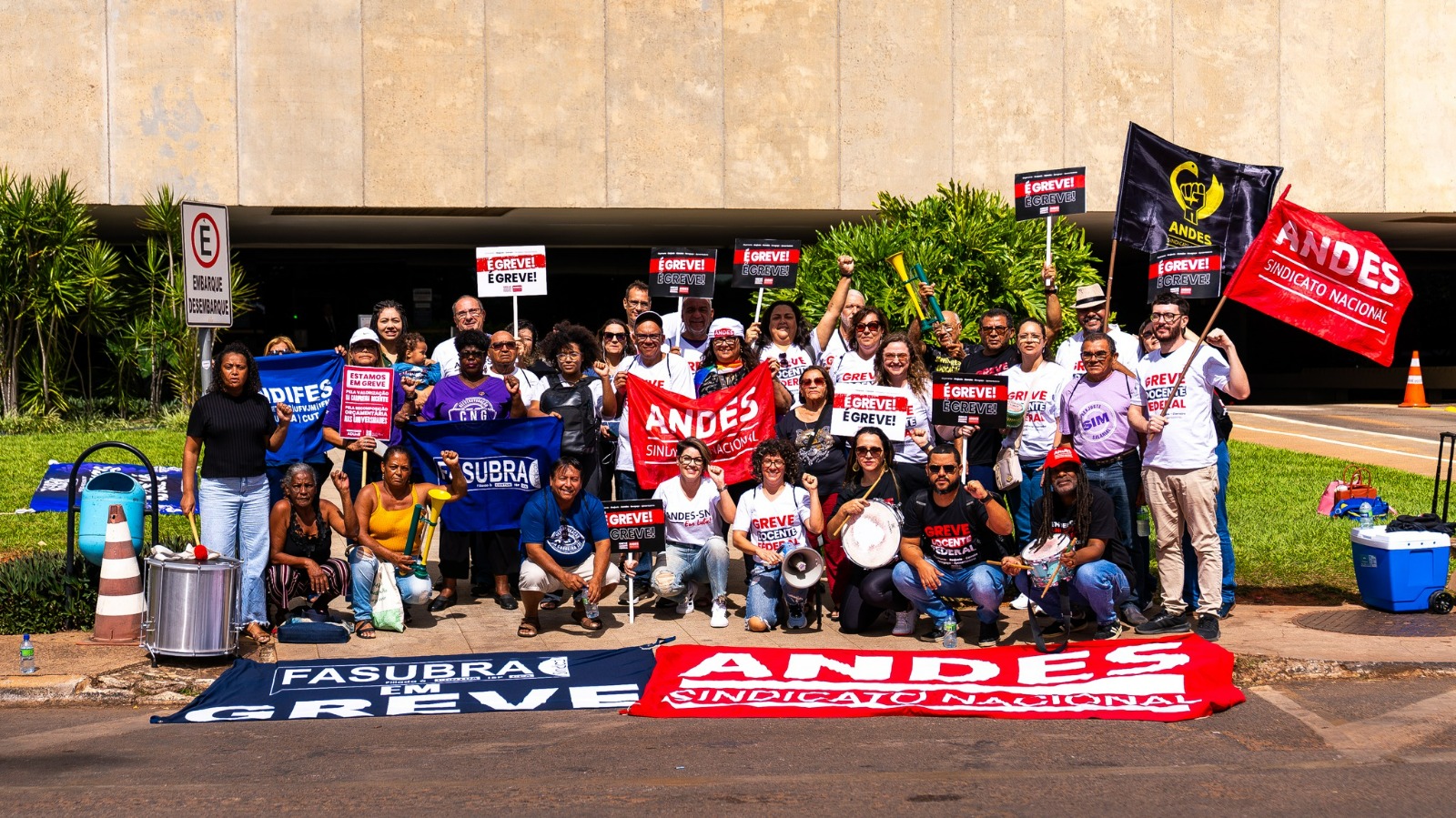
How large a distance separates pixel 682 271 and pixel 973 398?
161 inches

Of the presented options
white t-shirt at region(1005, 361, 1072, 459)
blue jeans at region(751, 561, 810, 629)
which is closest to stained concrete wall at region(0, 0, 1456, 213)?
white t-shirt at region(1005, 361, 1072, 459)

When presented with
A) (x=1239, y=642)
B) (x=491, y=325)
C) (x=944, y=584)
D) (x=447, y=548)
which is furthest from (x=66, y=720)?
(x=491, y=325)

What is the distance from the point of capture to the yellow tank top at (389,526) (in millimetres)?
9977

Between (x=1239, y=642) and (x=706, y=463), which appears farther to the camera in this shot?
(x=706, y=463)

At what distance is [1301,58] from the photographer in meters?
25.8

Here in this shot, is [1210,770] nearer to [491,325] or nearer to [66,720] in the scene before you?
[66,720]

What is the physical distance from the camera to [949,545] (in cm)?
957

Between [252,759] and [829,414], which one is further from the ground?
[829,414]

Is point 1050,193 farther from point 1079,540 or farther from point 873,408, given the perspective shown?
point 1079,540

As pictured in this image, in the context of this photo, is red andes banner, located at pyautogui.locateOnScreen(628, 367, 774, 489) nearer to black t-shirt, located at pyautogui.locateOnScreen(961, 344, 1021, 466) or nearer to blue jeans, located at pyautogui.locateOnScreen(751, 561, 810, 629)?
blue jeans, located at pyautogui.locateOnScreen(751, 561, 810, 629)

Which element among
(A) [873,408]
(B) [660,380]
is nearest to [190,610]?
(B) [660,380]

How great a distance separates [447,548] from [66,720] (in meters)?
3.44

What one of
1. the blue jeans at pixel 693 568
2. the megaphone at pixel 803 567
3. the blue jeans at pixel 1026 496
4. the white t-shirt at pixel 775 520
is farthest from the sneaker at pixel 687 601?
the blue jeans at pixel 1026 496

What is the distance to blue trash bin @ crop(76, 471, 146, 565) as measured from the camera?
32.4 ft
